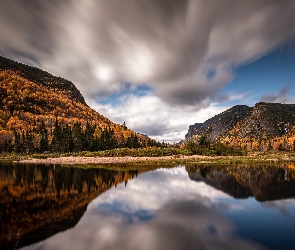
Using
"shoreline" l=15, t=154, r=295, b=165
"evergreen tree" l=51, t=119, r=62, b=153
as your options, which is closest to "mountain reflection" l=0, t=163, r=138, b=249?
"shoreline" l=15, t=154, r=295, b=165

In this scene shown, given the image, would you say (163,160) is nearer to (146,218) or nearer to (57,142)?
(146,218)

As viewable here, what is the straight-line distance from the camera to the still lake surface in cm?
1133

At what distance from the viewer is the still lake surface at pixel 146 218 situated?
11.3 meters

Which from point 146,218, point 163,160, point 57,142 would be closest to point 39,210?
point 146,218

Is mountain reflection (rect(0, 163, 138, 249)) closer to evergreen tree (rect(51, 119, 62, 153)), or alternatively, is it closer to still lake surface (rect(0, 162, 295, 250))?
still lake surface (rect(0, 162, 295, 250))

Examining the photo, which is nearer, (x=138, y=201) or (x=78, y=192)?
(x=138, y=201)

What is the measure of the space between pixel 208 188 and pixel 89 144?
303 feet

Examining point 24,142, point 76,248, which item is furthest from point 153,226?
point 24,142

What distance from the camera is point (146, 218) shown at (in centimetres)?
1557

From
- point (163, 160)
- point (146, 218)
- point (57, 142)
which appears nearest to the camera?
point (146, 218)

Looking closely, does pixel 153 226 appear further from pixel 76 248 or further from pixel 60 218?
pixel 60 218

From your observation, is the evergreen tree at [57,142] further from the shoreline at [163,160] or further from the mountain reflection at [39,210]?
the mountain reflection at [39,210]

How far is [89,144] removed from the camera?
113 meters

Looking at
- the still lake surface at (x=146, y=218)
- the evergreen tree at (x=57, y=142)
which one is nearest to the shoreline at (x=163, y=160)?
the evergreen tree at (x=57, y=142)
